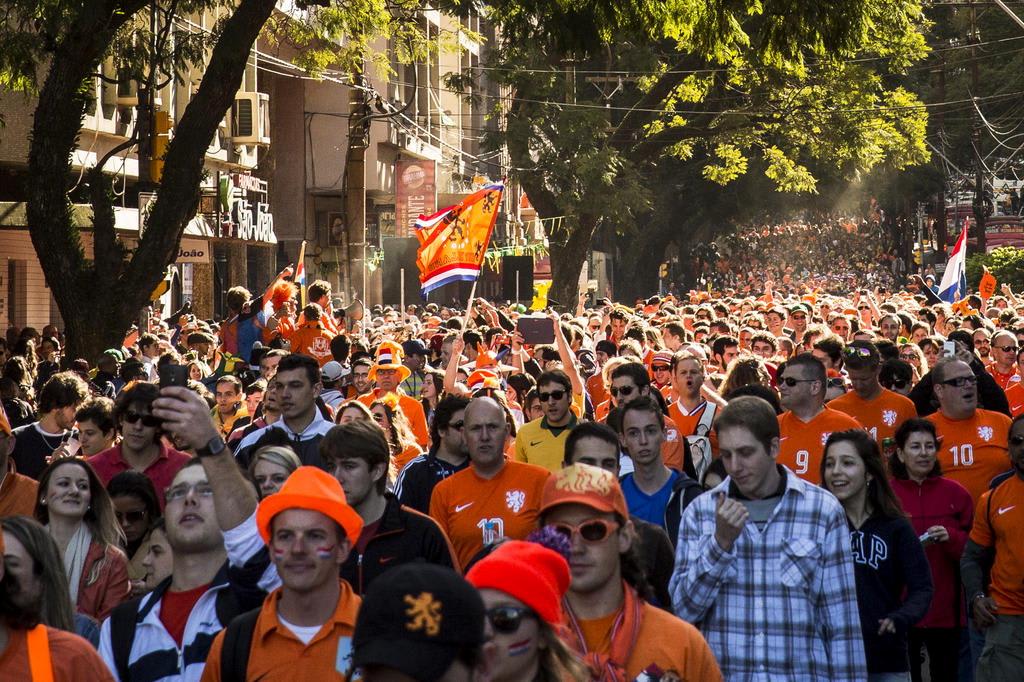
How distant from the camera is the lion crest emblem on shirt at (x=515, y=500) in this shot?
7.43 m

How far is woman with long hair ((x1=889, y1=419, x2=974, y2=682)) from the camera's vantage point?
327 inches

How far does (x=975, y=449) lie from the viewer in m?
9.52

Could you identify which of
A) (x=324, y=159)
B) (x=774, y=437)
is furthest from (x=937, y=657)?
(x=324, y=159)

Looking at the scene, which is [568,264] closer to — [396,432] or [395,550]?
[396,432]

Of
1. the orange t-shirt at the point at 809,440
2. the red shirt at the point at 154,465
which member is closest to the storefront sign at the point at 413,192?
the orange t-shirt at the point at 809,440

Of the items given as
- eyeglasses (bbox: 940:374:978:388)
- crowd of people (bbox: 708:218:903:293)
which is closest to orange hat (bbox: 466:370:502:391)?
eyeglasses (bbox: 940:374:978:388)

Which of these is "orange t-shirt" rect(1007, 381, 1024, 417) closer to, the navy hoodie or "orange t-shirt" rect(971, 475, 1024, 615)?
"orange t-shirt" rect(971, 475, 1024, 615)

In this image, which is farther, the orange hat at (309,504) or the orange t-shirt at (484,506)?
the orange t-shirt at (484,506)

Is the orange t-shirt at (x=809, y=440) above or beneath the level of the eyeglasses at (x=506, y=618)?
beneath

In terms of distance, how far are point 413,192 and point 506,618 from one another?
39.0 m

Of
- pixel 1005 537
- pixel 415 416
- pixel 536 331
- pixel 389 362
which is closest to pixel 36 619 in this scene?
pixel 1005 537

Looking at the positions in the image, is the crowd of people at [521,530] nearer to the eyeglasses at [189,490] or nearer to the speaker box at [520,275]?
the eyeglasses at [189,490]

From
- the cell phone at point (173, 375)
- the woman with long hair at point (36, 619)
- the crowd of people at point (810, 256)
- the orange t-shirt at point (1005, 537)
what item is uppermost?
the cell phone at point (173, 375)

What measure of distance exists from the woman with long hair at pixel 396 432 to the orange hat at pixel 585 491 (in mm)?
5015
